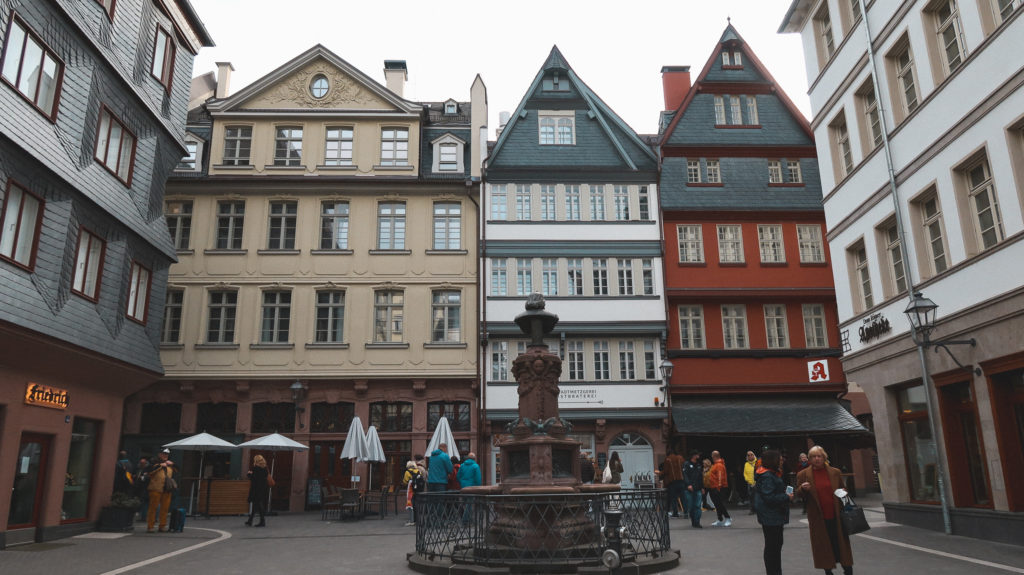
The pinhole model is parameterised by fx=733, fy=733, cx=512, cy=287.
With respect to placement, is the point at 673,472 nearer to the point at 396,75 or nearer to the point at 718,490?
the point at 718,490

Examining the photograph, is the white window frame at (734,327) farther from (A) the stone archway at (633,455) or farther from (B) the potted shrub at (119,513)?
(B) the potted shrub at (119,513)

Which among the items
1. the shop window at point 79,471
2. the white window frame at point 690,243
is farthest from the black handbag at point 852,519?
the white window frame at point 690,243

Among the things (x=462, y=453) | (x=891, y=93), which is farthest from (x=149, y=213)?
(x=891, y=93)

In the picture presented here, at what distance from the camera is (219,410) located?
26.6m

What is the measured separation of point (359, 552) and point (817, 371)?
19.7m

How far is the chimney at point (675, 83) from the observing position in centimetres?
3272

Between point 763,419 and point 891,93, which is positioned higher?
point 891,93

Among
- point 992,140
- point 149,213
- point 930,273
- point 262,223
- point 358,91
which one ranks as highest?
point 358,91

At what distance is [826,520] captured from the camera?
8.73m

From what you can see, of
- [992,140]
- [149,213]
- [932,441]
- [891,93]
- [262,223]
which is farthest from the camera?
[262,223]

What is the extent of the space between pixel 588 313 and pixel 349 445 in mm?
10228

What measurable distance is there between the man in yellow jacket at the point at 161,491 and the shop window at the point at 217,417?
26.9ft

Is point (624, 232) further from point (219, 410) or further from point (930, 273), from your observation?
point (219, 410)

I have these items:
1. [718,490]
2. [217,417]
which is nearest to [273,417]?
[217,417]
